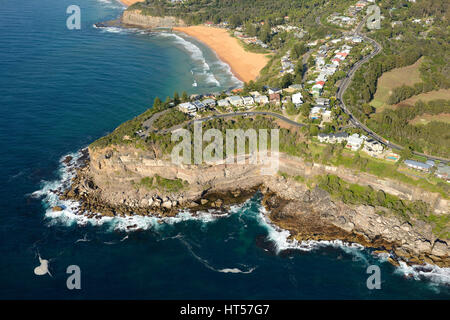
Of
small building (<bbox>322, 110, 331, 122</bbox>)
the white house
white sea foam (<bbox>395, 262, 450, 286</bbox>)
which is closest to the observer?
white sea foam (<bbox>395, 262, 450, 286</bbox>)

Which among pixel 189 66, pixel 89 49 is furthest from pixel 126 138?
pixel 89 49

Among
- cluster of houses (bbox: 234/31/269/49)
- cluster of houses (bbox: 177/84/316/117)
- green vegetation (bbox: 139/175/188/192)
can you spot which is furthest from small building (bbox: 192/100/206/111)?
cluster of houses (bbox: 234/31/269/49)

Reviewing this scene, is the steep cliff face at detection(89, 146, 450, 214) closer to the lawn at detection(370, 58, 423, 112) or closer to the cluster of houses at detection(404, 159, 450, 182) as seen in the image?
the cluster of houses at detection(404, 159, 450, 182)

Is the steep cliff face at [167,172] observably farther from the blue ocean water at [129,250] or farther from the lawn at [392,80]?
the lawn at [392,80]

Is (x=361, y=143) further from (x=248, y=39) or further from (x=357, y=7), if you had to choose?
(x=357, y=7)

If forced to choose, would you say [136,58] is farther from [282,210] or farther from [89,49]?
[282,210]

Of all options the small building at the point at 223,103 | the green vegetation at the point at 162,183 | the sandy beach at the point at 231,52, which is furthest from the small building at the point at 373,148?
the sandy beach at the point at 231,52
